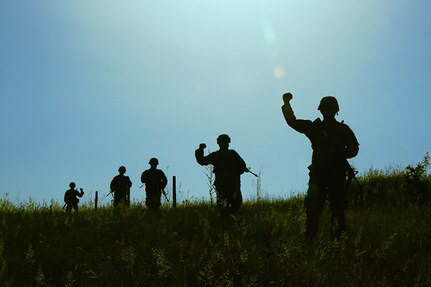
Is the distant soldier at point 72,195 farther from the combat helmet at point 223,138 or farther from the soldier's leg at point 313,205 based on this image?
the soldier's leg at point 313,205

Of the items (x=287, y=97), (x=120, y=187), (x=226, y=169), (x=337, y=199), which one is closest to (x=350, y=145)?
(x=337, y=199)

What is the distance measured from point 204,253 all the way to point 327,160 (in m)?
2.11

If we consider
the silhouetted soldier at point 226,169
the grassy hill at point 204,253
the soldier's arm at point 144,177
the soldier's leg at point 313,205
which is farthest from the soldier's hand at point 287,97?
the soldier's arm at point 144,177

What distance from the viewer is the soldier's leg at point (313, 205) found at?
618 cm

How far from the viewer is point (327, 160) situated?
618cm

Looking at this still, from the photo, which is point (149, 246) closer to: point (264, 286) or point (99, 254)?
point (99, 254)

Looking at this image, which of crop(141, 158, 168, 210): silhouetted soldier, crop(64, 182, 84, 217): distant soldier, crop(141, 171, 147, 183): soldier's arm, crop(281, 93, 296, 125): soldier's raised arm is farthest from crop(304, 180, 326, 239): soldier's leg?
crop(64, 182, 84, 217): distant soldier

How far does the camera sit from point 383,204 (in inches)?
538

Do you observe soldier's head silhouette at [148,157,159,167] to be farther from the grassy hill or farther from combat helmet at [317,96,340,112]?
combat helmet at [317,96,340,112]

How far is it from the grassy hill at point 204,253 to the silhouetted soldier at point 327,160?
30cm

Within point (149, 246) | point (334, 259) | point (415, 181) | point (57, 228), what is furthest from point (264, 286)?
point (415, 181)

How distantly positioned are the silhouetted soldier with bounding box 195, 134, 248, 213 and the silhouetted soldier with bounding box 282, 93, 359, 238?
116 inches

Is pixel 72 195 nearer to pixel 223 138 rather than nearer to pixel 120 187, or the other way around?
pixel 120 187

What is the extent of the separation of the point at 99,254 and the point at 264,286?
2.10 m
